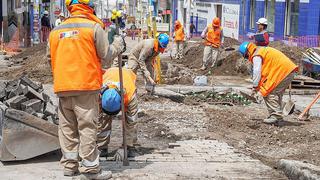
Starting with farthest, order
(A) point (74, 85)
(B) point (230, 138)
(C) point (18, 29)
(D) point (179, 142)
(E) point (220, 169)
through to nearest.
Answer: (C) point (18, 29) → (B) point (230, 138) → (D) point (179, 142) → (E) point (220, 169) → (A) point (74, 85)

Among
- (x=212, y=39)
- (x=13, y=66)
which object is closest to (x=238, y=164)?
(x=212, y=39)

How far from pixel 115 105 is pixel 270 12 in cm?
2267

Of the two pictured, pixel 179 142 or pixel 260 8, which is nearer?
pixel 179 142

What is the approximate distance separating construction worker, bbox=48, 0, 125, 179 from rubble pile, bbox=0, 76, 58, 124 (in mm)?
1208

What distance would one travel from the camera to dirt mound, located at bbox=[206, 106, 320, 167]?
292 inches

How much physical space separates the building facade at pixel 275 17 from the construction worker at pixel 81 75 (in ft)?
56.9

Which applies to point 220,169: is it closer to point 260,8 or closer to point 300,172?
point 300,172

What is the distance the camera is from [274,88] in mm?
9203

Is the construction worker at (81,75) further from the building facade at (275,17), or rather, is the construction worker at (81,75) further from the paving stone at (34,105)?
the building facade at (275,17)

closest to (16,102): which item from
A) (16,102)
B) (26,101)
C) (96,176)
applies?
(16,102)

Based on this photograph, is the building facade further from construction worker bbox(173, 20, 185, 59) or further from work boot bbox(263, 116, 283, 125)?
work boot bbox(263, 116, 283, 125)

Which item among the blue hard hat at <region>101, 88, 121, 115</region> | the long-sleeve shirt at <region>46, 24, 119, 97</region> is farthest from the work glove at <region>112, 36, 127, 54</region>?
the blue hard hat at <region>101, 88, 121, 115</region>

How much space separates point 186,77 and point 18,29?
18050mm

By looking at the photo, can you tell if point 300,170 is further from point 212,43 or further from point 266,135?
point 212,43
